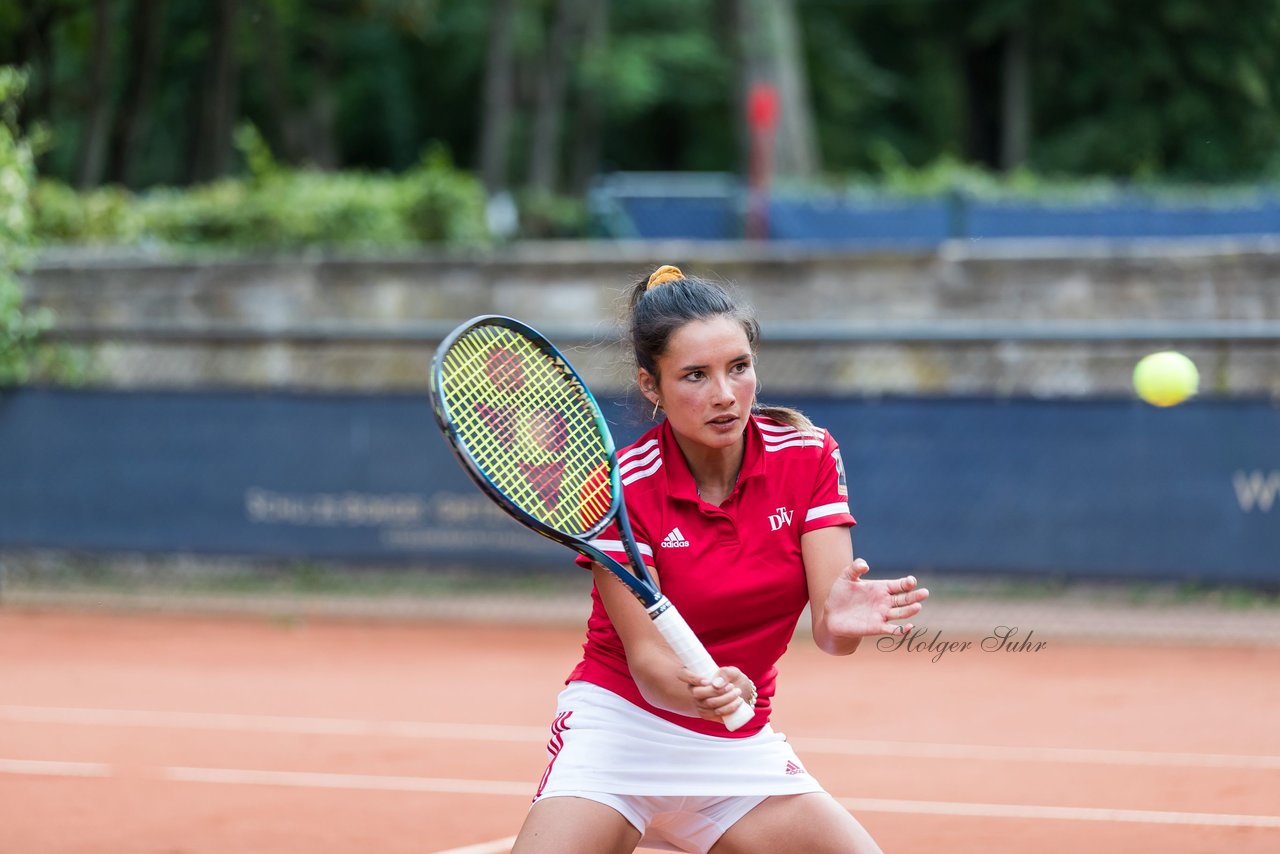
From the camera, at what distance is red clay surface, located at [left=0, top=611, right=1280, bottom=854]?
5.49m

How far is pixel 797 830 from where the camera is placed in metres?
3.25

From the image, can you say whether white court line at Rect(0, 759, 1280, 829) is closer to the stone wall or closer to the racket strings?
the racket strings

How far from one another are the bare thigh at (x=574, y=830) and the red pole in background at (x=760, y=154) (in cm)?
1395

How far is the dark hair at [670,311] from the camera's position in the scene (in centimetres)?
328

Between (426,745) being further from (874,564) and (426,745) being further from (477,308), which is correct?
(477,308)

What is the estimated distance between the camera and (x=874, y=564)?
9344 millimetres

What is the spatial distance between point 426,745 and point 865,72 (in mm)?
30421

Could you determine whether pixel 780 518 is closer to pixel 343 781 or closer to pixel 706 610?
pixel 706 610

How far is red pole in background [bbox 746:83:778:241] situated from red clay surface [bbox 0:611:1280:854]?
8015 mm

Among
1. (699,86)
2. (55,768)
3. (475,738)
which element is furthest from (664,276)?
(699,86)

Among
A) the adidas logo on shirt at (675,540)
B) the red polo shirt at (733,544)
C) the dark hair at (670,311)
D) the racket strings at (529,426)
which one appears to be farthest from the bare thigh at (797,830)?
the dark hair at (670,311)

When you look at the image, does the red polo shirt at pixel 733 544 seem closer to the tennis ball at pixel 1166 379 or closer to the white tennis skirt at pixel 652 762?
the white tennis skirt at pixel 652 762

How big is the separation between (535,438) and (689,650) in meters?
0.65

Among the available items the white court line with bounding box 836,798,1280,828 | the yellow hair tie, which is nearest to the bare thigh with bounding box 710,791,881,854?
the yellow hair tie
